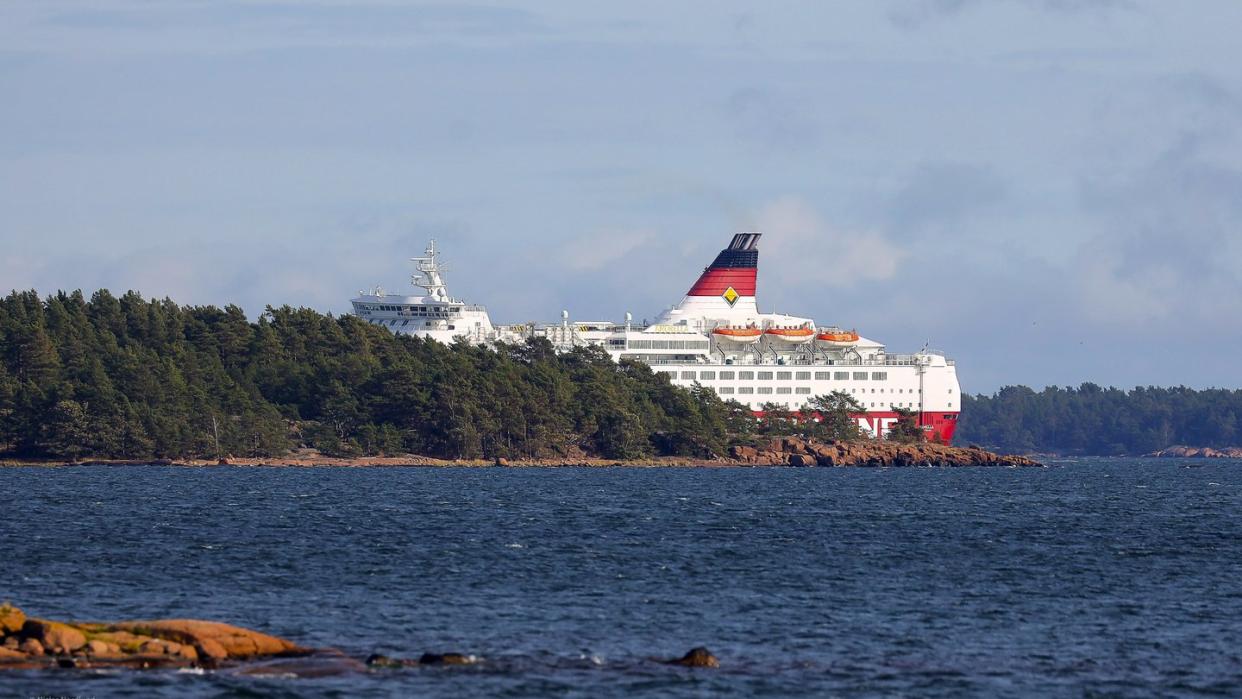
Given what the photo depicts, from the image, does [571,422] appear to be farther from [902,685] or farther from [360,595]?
[902,685]

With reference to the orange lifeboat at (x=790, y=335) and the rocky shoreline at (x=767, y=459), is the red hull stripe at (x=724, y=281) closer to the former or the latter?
the orange lifeboat at (x=790, y=335)

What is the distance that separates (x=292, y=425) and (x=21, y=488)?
120 feet

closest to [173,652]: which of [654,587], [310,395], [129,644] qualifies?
[129,644]

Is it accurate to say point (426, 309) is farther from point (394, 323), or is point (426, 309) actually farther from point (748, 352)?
point (748, 352)

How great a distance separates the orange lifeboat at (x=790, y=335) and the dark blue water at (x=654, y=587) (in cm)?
6058

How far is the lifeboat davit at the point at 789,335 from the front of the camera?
440 ft

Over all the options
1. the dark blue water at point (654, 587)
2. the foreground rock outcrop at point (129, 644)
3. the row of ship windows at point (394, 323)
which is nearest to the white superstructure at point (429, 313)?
the row of ship windows at point (394, 323)

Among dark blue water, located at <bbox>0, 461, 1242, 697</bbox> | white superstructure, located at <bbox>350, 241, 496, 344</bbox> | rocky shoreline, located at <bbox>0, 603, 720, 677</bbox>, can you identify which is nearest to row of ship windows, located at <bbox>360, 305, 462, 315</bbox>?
white superstructure, located at <bbox>350, 241, 496, 344</bbox>

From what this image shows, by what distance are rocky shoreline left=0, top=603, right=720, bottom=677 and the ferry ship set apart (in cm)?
10005

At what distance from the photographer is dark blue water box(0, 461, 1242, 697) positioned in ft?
91.3

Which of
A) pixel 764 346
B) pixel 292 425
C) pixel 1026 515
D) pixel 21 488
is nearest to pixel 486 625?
pixel 1026 515

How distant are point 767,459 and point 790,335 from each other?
15.4 meters

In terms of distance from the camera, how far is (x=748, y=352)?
134 metres

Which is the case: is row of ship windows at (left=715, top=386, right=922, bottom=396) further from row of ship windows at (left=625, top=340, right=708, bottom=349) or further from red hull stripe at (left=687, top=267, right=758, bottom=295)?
red hull stripe at (left=687, top=267, right=758, bottom=295)
